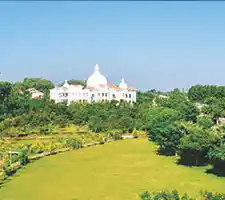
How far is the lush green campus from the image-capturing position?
77.7 feet

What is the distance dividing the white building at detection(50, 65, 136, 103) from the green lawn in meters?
41.8

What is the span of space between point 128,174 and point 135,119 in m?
24.2

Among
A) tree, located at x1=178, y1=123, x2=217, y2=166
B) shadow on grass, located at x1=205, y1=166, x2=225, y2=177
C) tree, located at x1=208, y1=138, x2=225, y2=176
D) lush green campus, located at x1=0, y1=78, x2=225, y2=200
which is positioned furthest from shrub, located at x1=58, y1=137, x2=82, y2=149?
tree, located at x1=208, y1=138, x2=225, y2=176

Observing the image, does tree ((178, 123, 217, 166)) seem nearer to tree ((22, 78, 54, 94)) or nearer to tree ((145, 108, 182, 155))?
tree ((145, 108, 182, 155))

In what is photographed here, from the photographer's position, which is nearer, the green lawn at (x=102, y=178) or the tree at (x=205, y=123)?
the green lawn at (x=102, y=178)

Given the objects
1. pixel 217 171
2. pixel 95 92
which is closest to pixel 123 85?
pixel 95 92

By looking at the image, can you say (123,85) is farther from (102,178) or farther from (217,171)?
(102,178)

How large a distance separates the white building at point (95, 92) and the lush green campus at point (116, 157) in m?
27.3

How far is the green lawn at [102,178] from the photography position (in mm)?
22344

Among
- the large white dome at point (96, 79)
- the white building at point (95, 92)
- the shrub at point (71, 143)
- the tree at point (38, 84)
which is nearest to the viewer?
the shrub at point (71, 143)

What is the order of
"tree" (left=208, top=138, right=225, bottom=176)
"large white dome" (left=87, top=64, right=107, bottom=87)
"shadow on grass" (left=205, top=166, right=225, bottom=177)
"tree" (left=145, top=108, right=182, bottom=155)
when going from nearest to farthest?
"tree" (left=208, top=138, right=225, bottom=176) < "shadow on grass" (left=205, top=166, right=225, bottom=177) < "tree" (left=145, top=108, right=182, bottom=155) < "large white dome" (left=87, top=64, right=107, bottom=87)

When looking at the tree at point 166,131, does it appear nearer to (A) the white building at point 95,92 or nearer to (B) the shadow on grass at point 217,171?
(B) the shadow on grass at point 217,171

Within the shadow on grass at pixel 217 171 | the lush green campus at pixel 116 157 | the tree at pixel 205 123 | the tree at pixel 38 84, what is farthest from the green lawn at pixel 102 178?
the tree at pixel 38 84

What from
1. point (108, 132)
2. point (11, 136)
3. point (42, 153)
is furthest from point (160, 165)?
point (11, 136)
